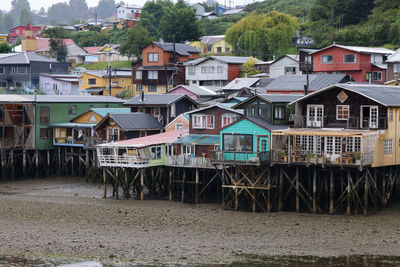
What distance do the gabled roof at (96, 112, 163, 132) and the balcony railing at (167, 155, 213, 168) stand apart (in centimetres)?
998

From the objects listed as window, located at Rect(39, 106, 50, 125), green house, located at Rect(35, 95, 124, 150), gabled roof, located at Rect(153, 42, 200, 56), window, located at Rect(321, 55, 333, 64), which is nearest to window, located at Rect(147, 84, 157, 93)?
gabled roof, located at Rect(153, 42, 200, 56)

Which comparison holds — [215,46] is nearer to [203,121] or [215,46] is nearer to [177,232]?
[203,121]

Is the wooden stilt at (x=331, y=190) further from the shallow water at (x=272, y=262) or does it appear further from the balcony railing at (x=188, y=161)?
the shallow water at (x=272, y=262)

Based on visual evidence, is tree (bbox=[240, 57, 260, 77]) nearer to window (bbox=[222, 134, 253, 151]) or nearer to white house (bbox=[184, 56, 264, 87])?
white house (bbox=[184, 56, 264, 87])

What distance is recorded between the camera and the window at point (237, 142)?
146 ft

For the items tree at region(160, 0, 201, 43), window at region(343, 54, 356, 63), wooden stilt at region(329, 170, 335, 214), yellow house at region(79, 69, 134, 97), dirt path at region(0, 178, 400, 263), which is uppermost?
tree at region(160, 0, 201, 43)

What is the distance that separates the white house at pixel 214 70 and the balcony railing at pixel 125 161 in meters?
35.9

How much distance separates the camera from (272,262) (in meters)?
31.9

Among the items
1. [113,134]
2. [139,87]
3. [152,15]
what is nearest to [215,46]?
[139,87]

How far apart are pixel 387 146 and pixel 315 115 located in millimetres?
4919

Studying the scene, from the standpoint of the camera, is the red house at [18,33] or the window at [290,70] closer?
the window at [290,70]

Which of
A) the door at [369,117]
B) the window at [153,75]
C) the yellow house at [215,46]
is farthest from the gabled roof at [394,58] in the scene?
the yellow house at [215,46]

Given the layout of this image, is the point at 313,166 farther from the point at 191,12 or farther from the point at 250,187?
the point at 191,12

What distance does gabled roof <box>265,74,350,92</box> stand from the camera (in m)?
57.9
